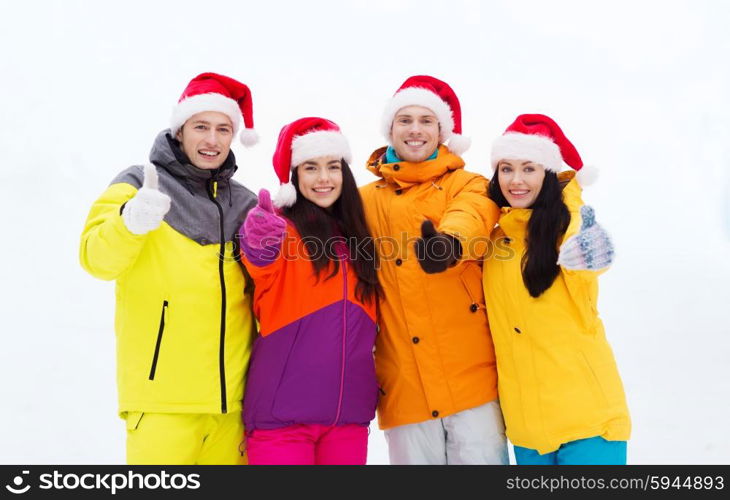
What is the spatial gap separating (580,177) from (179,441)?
1.80 metres

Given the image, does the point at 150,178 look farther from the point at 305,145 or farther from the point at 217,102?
the point at 305,145

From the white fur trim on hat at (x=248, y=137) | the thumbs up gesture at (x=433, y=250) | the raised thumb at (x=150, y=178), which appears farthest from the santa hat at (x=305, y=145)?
the thumbs up gesture at (x=433, y=250)

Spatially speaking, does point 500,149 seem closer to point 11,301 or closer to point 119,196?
point 119,196

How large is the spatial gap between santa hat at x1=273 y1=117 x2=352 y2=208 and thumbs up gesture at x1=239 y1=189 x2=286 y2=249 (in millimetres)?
288

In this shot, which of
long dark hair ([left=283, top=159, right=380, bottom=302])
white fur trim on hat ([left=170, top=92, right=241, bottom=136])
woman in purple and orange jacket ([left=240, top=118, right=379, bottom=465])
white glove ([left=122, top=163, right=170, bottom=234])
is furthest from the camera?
white fur trim on hat ([left=170, top=92, right=241, bottom=136])

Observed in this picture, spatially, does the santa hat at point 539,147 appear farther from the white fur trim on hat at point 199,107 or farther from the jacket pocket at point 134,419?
the jacket pocket at point 134,419

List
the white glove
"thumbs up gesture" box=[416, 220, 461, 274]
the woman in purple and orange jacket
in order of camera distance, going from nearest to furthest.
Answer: the white glove → "thumbs up gesture" box=[416, 220, 461, 274] → the woman in purple and orange jacket

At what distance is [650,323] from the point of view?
634 centimetres

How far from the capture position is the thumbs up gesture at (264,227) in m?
2.28

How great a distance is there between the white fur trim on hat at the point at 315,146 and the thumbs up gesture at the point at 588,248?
0.98 metres

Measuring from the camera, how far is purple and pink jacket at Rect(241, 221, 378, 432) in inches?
95.0

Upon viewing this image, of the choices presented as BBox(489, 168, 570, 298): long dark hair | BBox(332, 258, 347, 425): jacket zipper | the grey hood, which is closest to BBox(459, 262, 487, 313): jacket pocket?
BBox(489, 168, 570, 298): long dark hair

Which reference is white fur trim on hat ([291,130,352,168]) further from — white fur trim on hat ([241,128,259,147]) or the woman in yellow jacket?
the woman in yellow jacket
